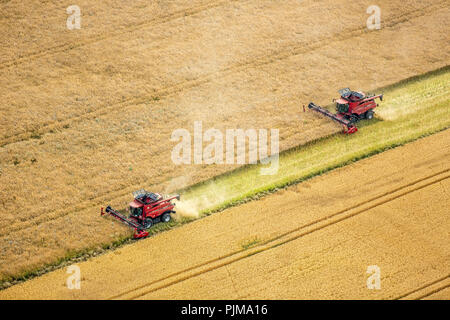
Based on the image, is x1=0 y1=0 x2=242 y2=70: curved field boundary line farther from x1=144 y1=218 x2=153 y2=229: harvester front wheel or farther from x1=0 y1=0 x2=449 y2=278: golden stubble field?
x1=144 y1=218 x2=153 y2=229: harvester front wheel

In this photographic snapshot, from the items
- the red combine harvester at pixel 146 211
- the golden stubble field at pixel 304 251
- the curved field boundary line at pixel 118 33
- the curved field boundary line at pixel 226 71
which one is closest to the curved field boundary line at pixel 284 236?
the golden stubble field at pixel 304 251

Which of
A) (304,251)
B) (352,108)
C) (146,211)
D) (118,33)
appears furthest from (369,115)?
(118,33)

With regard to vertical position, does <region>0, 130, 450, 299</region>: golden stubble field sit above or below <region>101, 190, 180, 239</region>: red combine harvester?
below

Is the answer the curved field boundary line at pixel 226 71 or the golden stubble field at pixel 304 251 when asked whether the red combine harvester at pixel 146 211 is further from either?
the curved field boundary line at pixel 226 71

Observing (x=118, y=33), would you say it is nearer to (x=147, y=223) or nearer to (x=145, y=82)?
(x=145, y=82)

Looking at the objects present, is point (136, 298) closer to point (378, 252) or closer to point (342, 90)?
point (378, 252)

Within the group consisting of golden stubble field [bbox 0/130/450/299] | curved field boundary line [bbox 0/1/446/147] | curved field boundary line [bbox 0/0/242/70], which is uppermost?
curved field boundary line [bbox 0/0/242/70]

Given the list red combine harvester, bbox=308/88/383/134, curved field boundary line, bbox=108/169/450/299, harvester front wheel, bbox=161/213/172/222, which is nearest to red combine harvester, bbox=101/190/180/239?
harvester front wheel, bbox=161/213/172/222
